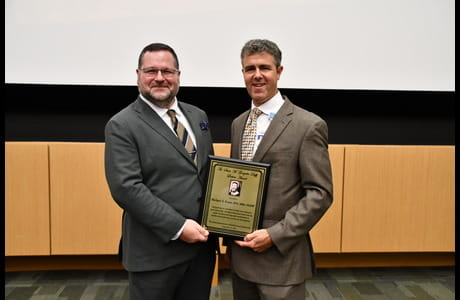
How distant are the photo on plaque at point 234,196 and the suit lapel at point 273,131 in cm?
7

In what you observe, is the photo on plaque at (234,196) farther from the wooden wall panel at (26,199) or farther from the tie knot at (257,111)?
the wooden wall panel at (26,199)

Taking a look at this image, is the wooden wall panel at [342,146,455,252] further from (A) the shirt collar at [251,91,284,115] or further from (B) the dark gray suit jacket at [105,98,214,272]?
(B) the dark gray suit jacket at [105,98,214,272]

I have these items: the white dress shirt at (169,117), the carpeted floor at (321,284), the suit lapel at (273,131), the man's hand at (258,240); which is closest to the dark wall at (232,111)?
the carpeted floor at (321,284)

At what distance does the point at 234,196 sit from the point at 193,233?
0.66 ft

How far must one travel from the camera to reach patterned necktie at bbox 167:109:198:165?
1.18 m

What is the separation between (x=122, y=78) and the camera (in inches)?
91.6

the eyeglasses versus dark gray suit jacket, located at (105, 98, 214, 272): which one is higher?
the eyeglasses

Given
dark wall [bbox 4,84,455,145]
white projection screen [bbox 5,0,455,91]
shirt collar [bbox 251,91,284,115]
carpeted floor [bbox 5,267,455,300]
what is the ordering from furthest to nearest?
dark wall [bbox 4,84,455,145] < white projection screen [bbox 5,0,455,91] < carpeted floor [bbox 5,267,455,300] < shirt collar [bbox 251,91,284,115]

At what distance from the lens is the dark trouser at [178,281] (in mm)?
1171

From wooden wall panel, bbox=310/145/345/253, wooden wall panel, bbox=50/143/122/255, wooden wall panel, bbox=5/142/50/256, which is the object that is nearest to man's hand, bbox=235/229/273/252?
wooden wall panel, bbox=310/145/345/253

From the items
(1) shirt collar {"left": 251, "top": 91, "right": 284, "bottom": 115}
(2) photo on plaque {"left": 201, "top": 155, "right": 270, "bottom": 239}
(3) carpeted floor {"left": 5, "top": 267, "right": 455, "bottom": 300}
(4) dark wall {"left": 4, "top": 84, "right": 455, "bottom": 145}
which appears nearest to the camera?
(2) photo on plaque {"left": 201, "top": 155, "right": 270, "bottom": 239}

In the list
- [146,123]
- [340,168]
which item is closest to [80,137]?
[146,123]

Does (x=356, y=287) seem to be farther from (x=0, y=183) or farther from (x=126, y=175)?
(x=0, y=183)

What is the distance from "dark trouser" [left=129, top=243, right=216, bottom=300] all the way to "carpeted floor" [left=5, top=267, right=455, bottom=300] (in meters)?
0.93
